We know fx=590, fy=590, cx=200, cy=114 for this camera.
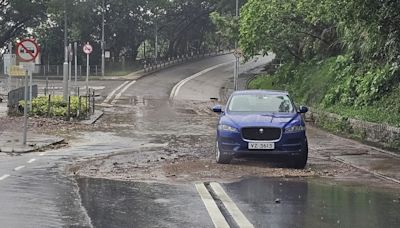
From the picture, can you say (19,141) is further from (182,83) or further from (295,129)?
(182,83)

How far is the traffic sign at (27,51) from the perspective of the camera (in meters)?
15.6

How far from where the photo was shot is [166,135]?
1898cm

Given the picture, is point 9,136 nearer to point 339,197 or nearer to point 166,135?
point 166,135

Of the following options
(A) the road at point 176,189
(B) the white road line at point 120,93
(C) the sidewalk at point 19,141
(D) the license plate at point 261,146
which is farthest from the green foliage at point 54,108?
(D) the license plate at point 261,146

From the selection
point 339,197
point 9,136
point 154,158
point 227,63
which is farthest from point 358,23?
point 227,63

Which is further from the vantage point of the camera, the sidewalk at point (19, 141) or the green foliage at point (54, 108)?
the green foliage at point (54, 108)

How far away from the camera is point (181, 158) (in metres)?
13.2

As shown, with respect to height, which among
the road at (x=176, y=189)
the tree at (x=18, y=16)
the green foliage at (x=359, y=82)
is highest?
the tree at (x=18, y=16)

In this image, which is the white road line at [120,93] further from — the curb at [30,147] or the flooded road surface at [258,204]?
the flooded road surface at [258,204]

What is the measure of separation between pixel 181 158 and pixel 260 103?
2.14 meters

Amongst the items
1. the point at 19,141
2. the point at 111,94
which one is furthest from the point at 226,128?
the point at 111,94

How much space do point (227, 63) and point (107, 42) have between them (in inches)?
612

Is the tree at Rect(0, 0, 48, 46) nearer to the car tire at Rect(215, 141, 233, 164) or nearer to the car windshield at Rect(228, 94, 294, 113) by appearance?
the car windshield at Rect(228, 94, 294, 113)

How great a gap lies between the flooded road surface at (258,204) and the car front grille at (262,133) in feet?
5.15
